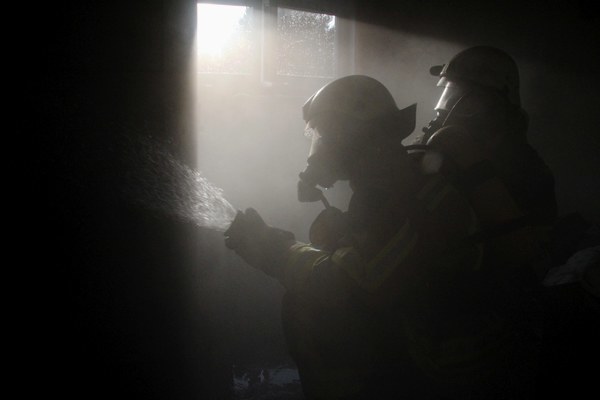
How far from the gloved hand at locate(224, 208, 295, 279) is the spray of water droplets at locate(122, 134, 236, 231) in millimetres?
124

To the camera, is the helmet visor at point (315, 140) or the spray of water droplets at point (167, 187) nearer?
the spray of water droplets at point (167, 187)

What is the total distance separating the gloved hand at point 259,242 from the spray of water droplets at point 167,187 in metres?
0.12

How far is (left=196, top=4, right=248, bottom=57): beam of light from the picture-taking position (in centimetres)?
402

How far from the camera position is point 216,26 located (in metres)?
4.07

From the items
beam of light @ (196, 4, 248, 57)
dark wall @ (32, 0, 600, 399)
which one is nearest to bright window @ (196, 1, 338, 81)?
beam of light @ (196, 4, 248, 57)

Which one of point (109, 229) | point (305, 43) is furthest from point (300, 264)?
point (305, 43)

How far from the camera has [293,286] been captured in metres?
1.66

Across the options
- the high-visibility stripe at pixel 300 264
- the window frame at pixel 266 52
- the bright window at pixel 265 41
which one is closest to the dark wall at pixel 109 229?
the high-visibility stripe at pixel 300 264

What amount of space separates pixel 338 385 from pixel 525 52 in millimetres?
3955

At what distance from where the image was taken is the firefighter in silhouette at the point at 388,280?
1.48 m

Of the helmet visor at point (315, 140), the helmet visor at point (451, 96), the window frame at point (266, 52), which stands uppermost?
the window frame at point (266, 52)

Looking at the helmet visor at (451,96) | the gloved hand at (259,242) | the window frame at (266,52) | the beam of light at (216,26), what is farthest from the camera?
the window frame at (266,52)

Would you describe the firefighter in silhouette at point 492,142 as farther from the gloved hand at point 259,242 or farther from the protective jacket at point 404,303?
the gloved hand at point 259,242

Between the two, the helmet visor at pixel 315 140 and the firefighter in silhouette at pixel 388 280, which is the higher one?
the helmet visor at pixel 315 140
